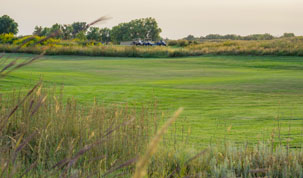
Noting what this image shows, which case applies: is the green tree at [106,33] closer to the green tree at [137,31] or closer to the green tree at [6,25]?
the green tree at [137,31]

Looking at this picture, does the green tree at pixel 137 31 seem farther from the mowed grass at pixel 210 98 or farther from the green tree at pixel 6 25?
the mowed grass at pixel 210 98

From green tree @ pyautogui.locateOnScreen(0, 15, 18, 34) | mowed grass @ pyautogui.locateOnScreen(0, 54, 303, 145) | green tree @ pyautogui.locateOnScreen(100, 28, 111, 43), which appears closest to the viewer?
mowed grass @ pyautogui.locateOnScreen(0, 54, 303, 145)

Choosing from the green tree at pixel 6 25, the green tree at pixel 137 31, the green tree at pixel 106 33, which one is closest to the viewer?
the green tree at pixel 6 25

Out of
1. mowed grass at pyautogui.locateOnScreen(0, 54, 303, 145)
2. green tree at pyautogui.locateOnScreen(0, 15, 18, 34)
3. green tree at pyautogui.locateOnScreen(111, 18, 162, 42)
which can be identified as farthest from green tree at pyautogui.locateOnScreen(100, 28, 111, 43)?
mowed grass at pyautogui.locateOnScreen(0, 54, 303, 145)

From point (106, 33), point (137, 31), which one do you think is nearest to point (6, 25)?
point (106, 33)

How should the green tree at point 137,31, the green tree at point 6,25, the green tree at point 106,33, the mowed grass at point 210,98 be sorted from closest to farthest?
the mowed grass at point 210,98
the green tree at point 6,25
the green tree at point 137,31
the green tree at point 106,33

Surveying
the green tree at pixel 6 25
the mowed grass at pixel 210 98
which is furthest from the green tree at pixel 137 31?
the mowed grass at pixel 210 98

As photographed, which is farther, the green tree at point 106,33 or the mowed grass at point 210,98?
the green tree at point 106,33

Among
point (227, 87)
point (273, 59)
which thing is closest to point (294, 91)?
point (227, 87)

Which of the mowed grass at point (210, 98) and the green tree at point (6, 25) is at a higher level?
the green tree at point (6, 25)

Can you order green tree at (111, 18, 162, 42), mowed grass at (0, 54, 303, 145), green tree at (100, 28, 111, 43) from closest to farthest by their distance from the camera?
mowed grass at (0, 54, 303, 145)
green tree at (111, 18, 162, 42)
green tree at (100, 28, 111, 43)

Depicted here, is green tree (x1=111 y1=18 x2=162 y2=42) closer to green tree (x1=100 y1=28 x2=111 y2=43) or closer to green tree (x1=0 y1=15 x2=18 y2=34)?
green tree (x1=100 y1=28 x2=111 y2=43)

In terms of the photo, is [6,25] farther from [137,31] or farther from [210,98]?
[210,98]

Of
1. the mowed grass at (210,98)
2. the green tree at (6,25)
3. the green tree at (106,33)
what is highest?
the green tree at (6,25)
